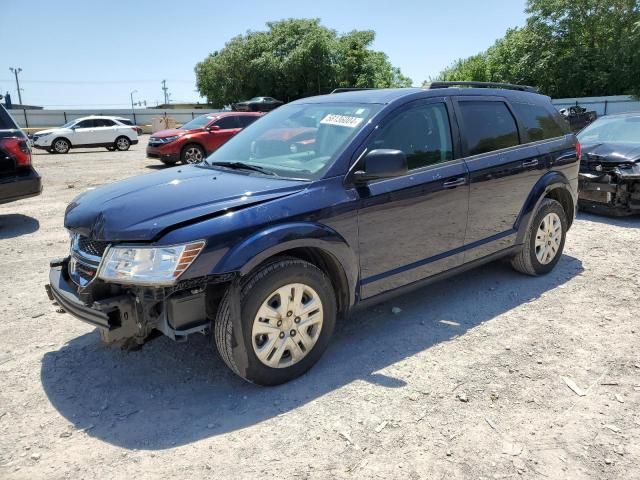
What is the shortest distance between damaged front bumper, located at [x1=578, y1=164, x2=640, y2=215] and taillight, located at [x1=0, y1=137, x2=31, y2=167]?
803cm

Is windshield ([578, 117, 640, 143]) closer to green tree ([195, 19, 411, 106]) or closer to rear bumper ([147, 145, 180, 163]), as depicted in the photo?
rear bumper ([147, 145, 180, 163])

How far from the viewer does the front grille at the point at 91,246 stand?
10.1 ft

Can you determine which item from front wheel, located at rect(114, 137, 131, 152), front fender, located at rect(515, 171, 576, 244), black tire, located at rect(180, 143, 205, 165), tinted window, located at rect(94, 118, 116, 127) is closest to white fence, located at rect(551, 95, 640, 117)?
black tire, located at rect(180, 143, 205, 165)

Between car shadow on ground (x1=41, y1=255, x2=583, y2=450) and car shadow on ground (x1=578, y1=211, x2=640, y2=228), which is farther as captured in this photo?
car shadow on ground (x1=578, y1=211, x2=640, y2=228)

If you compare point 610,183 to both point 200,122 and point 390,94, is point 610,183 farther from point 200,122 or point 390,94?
point 200,122

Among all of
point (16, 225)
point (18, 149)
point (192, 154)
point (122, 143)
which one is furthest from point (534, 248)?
point (122, 143)

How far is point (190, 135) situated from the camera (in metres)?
15.1

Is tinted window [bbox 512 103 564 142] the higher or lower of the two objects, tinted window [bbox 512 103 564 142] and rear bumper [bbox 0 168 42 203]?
the higher

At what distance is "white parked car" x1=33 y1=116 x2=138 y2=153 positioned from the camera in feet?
71.9

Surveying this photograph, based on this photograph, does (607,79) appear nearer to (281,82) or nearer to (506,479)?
(281,82)

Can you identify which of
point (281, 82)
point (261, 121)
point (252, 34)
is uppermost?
point (252, 34)

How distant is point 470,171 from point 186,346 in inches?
102

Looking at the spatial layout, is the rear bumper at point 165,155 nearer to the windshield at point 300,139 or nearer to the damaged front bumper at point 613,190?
the damaged front bumper at point 613,190

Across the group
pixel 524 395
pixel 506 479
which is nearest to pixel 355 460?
pixel 506 479
